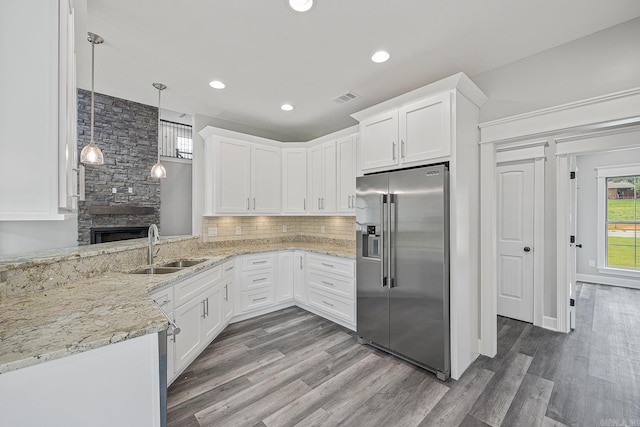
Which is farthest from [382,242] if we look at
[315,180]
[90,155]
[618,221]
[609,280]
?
[618,221]

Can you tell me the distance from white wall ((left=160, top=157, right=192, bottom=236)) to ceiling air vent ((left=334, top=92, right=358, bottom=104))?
462 centimetres

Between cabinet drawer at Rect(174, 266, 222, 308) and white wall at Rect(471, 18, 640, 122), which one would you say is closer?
white wall at Rect(471, 18, 640, 122)

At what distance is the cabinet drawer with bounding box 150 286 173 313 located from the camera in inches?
74.9

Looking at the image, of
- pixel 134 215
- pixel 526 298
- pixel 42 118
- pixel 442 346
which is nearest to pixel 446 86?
pixel 442 346

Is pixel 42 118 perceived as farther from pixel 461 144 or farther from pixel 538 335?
pixel 538 335

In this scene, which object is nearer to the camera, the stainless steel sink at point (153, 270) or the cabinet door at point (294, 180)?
the stainless steel sink at point (153, 270)

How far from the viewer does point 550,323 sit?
3180 millimetres

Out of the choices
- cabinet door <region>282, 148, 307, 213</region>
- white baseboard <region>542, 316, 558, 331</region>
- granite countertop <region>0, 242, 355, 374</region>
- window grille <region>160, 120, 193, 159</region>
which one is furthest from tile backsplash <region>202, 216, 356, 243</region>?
window grille <region>160, 120, 193, 159</region>

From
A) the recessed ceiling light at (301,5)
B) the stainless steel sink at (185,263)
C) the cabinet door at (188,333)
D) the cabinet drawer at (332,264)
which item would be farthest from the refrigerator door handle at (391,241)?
the stainless steel sink at (185,263)

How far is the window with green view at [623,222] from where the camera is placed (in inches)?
196

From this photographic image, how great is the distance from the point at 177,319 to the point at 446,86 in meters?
3.02

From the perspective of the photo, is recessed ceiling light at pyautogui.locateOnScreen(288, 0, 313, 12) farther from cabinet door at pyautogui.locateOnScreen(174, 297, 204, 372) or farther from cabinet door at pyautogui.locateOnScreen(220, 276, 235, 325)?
cabinet door at pyautogui.locateOnScreen(220, 276, 235, 325)

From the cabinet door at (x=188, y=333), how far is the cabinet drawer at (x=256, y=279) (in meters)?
0.89

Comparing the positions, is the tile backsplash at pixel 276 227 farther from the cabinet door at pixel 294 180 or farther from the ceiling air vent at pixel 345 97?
the ceiling air vent at pixel 345 97
